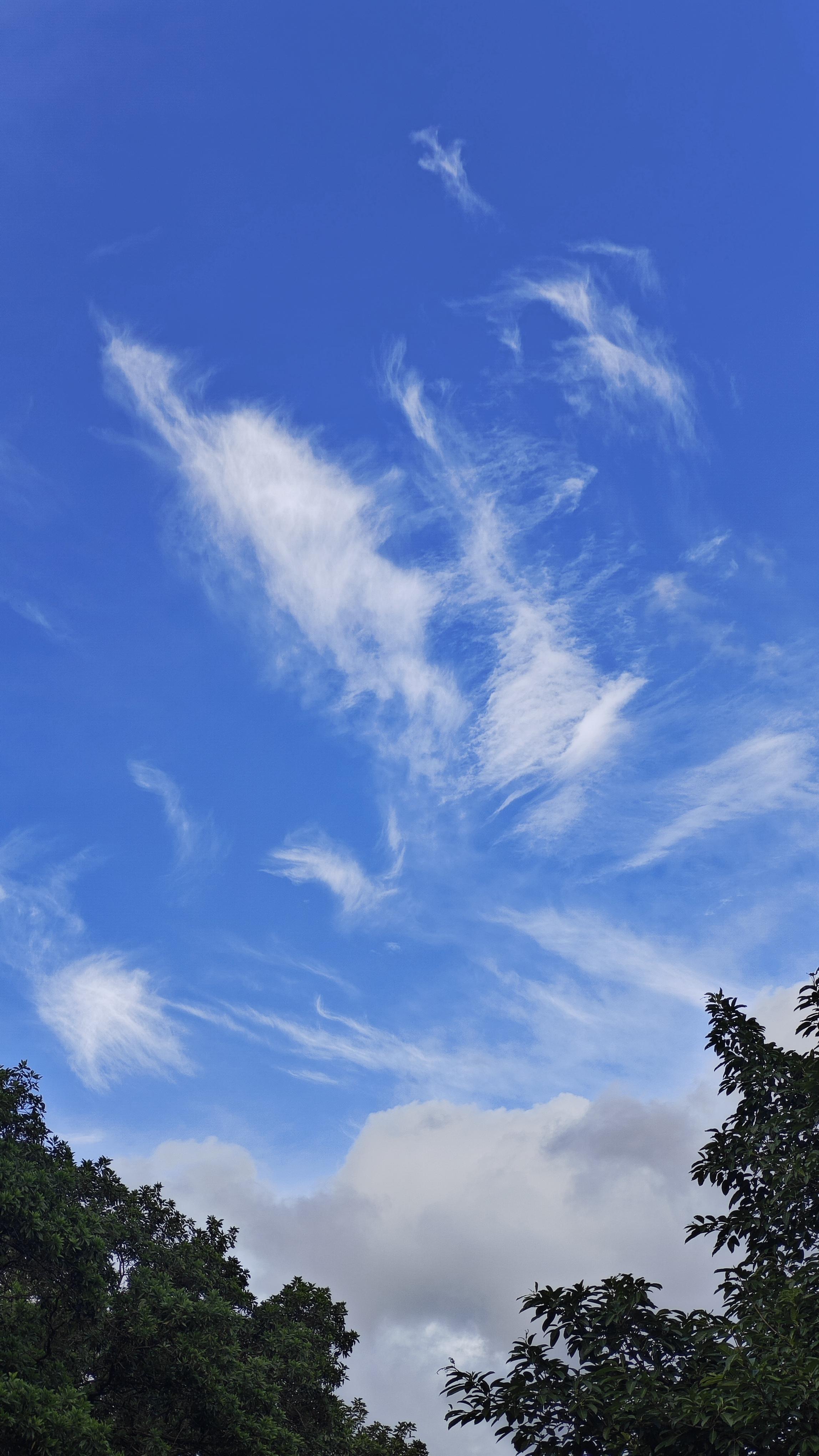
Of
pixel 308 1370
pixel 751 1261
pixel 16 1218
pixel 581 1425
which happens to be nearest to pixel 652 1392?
pixel 581 1425

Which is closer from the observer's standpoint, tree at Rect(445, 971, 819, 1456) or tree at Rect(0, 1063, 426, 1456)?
tree at Rect(445, 971, 819, 1456)

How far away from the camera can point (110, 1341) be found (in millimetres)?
19688

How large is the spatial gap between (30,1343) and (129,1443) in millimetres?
2657

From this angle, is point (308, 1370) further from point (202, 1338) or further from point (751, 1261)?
point (751, 1261)

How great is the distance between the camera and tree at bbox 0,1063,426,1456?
17094mm

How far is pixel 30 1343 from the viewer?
18375mm

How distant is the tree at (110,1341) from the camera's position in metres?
17.1

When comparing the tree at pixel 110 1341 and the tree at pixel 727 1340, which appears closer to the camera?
the tree at pixel 727 1340

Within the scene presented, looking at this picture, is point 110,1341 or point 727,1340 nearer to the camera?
point 727,1340

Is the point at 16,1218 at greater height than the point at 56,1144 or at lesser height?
lesser

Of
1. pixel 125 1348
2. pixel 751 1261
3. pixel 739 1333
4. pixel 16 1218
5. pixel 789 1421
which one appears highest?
pixel 16 1218

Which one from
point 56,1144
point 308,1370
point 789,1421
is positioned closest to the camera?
point 789,1421

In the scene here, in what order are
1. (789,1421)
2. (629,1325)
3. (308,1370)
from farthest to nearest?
(308,1370), (629,1325), (789,1421)

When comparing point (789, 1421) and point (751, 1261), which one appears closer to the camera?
point (789, 1421)
